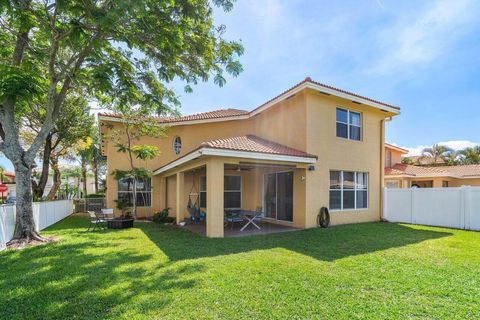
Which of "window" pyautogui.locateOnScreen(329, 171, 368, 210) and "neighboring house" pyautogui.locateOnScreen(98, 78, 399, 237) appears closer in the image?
"neighboring house" pyautogui.locateOnScreen(98, 78, 399, 237)

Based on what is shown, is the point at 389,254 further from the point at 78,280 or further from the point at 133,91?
the point at 133,91

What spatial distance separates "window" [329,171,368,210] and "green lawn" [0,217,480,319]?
12.4ft

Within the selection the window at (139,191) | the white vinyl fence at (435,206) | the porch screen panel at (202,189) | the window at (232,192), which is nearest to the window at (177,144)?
the window at (139,191)

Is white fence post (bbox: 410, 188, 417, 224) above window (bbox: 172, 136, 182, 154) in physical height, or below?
below

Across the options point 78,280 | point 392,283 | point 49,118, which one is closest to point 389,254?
point 392,283

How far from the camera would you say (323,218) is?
470 inches

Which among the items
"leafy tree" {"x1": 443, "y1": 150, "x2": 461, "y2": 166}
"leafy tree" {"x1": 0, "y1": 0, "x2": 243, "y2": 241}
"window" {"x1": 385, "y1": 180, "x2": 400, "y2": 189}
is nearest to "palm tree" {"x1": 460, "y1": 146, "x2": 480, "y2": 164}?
"leafy tree" {"x1": 443, "y1": 150, "x2": 461, "y2": 166}

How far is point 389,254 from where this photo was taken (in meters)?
7.42

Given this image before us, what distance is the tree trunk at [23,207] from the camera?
28.7 feet

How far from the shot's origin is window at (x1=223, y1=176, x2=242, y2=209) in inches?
594

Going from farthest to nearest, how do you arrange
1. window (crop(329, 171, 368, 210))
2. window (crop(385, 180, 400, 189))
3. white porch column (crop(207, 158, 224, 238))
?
window (crop(385, 180, 400, 189)) → window (crop(329, 171, 368, 210)) → white porch column (crop(207, 158, 224, 238))

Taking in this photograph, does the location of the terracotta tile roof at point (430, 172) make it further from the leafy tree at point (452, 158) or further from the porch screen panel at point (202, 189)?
the porch screen panel at point (202, 189)

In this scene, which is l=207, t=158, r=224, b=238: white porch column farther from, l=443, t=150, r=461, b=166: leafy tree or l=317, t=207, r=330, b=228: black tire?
l=443, t=150, r=461, b=166: leafy tree

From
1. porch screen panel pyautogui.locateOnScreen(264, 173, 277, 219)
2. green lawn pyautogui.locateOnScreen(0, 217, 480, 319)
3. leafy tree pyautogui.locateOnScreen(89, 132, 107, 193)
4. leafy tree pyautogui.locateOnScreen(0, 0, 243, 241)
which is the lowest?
green lawn pyautogui.locateOnScreen(0, 217, 480, 319)
